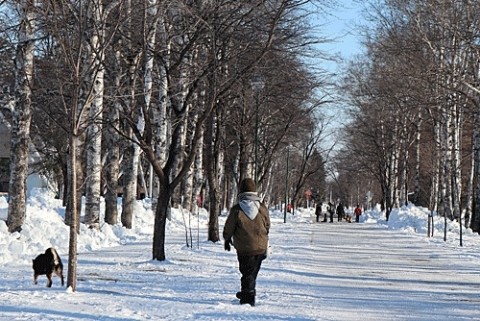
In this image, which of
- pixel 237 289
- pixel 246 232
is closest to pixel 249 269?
pixel 246 232

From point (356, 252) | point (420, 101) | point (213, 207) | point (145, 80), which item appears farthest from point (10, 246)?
point (420, 101)

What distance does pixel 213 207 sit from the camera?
24.5 meters

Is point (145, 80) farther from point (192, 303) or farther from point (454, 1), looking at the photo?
point (192, 303)

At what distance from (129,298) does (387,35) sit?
800 inches

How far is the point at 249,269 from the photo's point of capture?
11281 millimetres

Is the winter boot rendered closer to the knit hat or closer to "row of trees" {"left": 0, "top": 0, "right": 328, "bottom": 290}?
the knit hat

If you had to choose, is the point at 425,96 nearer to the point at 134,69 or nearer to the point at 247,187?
the point at 134,69

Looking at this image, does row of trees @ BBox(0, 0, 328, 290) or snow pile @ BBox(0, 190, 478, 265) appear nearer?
row of trees @ BBox(0, 0, 328, 290)

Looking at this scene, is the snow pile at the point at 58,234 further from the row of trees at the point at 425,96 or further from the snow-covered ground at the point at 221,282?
the row of trees at the point at 425,96

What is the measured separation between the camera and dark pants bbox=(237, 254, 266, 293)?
11109 mm

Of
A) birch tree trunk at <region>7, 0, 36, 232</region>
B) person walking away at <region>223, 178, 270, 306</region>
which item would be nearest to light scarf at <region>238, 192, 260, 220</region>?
person walking away at <region>223, 178, 270, 306</region>

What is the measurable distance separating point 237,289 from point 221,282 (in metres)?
1.12

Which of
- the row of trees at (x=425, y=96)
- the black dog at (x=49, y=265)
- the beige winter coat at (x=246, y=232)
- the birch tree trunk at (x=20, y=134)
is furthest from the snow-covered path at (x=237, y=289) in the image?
the row of trees at (x=425, y=96)

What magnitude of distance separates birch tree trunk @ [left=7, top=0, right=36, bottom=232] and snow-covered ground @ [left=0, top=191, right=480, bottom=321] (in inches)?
17.0
